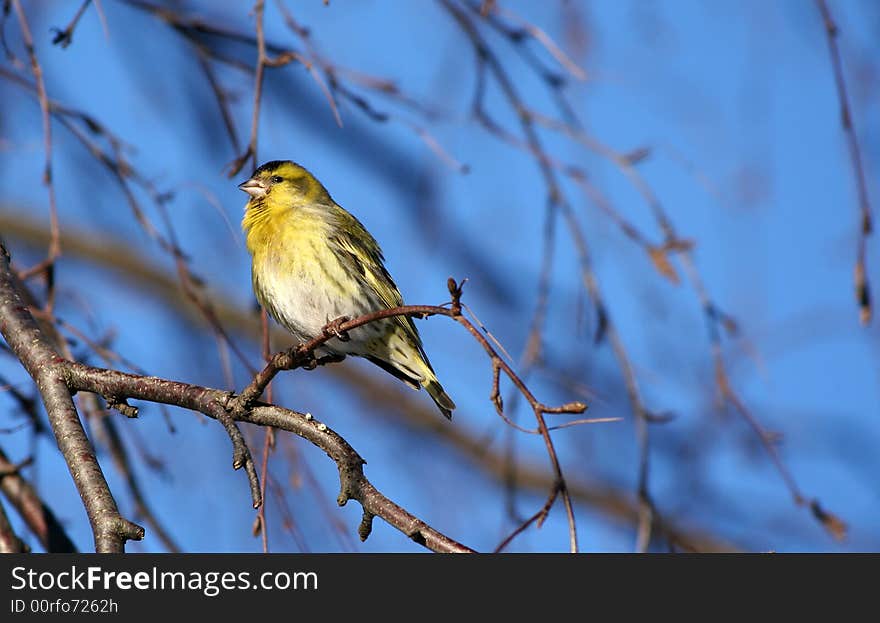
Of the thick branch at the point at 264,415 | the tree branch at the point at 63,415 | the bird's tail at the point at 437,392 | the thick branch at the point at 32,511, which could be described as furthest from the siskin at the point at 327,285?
the thick branch at the point at 264,415

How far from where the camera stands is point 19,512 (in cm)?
318

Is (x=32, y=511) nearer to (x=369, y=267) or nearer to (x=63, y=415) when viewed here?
(x=63, y=415)

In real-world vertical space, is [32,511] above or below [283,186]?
below

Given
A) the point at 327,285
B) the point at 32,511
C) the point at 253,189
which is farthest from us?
the point at 253,189

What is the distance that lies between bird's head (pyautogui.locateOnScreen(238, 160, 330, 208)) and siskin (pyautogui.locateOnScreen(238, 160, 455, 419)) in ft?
0.25

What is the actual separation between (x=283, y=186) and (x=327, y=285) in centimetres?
66

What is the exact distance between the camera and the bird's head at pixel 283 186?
179 inches

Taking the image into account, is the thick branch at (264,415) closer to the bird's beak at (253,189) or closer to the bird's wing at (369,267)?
the bird's wing at (369,267)

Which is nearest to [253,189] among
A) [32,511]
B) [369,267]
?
[369,267]

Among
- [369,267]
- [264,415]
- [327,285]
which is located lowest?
[264,415]

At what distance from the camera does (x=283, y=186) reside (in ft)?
15.1

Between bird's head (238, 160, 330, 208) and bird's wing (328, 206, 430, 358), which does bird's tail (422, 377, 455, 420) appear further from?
bird's head (238, 160, 330, 208)
